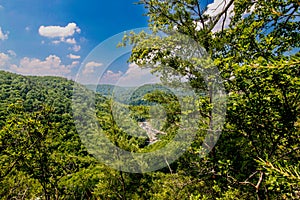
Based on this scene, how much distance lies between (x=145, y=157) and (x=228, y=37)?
385 inches

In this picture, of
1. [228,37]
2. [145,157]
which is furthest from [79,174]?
[228,37]

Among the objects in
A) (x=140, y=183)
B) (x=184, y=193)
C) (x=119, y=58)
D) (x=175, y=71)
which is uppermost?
(x=119, y=58)

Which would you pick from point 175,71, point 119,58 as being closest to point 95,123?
point 119,58

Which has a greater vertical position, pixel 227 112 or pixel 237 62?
pixel 237 62

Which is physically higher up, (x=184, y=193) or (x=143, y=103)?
(x=143, y=103)

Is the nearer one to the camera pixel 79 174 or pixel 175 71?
pixel 175 71

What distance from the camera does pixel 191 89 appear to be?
551cm

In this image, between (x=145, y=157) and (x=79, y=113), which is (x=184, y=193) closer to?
(x=79, y=113)

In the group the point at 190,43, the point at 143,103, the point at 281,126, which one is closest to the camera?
the point at 281,126

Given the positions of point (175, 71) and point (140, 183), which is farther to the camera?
point (140, 183)

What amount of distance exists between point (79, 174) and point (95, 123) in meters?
4.62

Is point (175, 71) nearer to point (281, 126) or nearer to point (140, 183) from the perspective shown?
point (281, 126)

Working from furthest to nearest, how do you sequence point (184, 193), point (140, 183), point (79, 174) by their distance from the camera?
point (140, 183)
point (79, 174)
point (184, 193)

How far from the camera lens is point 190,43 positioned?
5.08 meters
